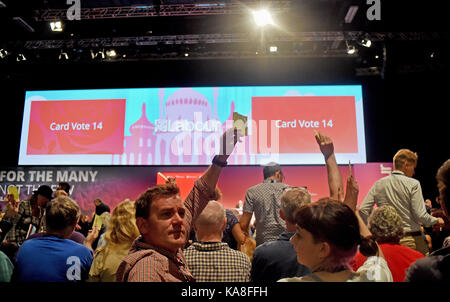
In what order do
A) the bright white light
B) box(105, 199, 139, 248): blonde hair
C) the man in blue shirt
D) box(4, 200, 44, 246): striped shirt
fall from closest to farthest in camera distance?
the man in blue shirt → box(105, 199, 139, 248): blonde hair → box(4, 200, 44, 246): striped shirt → the bright white light

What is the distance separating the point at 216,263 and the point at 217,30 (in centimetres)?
705

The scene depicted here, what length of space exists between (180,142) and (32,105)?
11.7 feet

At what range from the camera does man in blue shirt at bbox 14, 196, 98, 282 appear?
2070 millimetres

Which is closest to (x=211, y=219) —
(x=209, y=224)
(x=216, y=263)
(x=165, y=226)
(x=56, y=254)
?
(x=209, y=224)

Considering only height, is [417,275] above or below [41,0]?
below

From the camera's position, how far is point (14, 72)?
9.50 metres

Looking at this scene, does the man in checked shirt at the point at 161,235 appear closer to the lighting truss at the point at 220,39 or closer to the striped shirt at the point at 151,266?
the striped shirt at the point at 151,266

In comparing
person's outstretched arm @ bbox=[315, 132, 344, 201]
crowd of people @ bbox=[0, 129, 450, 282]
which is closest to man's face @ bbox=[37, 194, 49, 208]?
crowd of people @ bbox=[0, 129, 450, 282]

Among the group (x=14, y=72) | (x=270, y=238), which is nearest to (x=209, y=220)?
(x=270, y=238)

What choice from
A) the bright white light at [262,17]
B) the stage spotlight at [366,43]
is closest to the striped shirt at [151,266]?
the bright white light at [262,17]

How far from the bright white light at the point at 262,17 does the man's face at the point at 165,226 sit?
6258mm

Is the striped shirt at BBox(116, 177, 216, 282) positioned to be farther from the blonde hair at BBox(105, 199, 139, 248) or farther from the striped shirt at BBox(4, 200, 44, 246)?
the striped shirt at BBox(4, 200, 44, 246)

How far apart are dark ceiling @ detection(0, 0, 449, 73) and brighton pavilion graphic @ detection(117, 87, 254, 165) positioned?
56.9 inches
